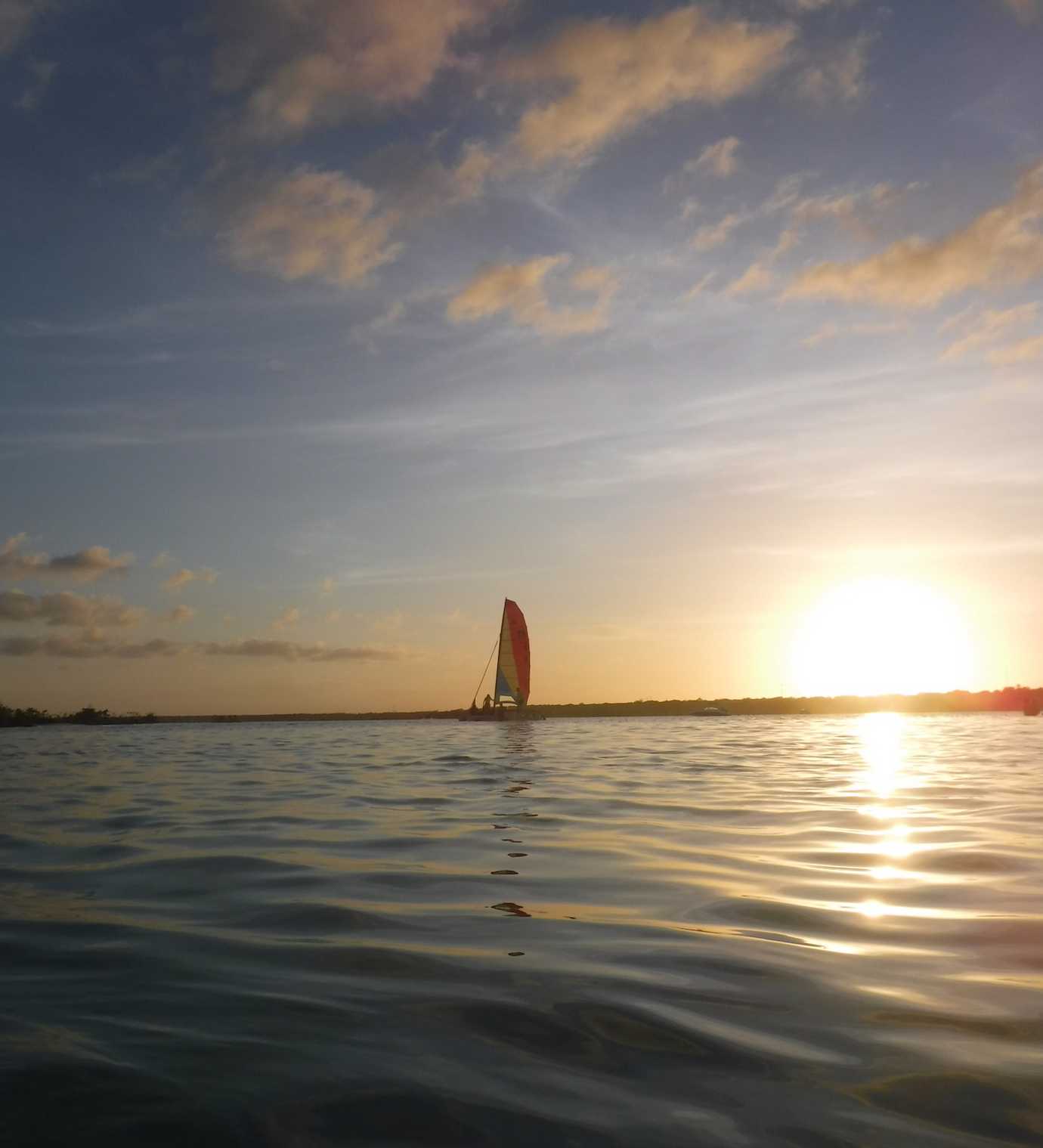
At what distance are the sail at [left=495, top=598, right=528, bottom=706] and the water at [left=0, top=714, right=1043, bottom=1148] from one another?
68051mm

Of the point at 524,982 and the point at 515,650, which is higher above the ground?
the point at 515,650

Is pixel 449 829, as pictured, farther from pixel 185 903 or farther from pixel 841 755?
pixel 841 755

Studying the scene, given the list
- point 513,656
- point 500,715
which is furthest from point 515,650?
point 500,715

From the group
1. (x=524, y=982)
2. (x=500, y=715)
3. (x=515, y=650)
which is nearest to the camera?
(x=524, y=982)

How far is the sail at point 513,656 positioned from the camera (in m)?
81.6

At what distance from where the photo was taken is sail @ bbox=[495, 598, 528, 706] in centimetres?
8156

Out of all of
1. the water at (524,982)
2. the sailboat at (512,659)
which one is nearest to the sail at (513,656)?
the sailboat at (512,659)

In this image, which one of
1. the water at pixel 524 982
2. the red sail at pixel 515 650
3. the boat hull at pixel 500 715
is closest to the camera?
the water at pixel 524 982

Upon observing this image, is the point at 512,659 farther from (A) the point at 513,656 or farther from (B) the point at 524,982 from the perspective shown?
(B) the point at 524,982

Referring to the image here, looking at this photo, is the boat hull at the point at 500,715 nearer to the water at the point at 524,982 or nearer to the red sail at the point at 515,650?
the red sail at the point at 515,650

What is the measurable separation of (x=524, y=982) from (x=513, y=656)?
77.0 meters

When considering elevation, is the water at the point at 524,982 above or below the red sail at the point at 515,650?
below

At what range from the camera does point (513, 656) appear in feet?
270

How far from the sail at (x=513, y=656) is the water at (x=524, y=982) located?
223 ft
